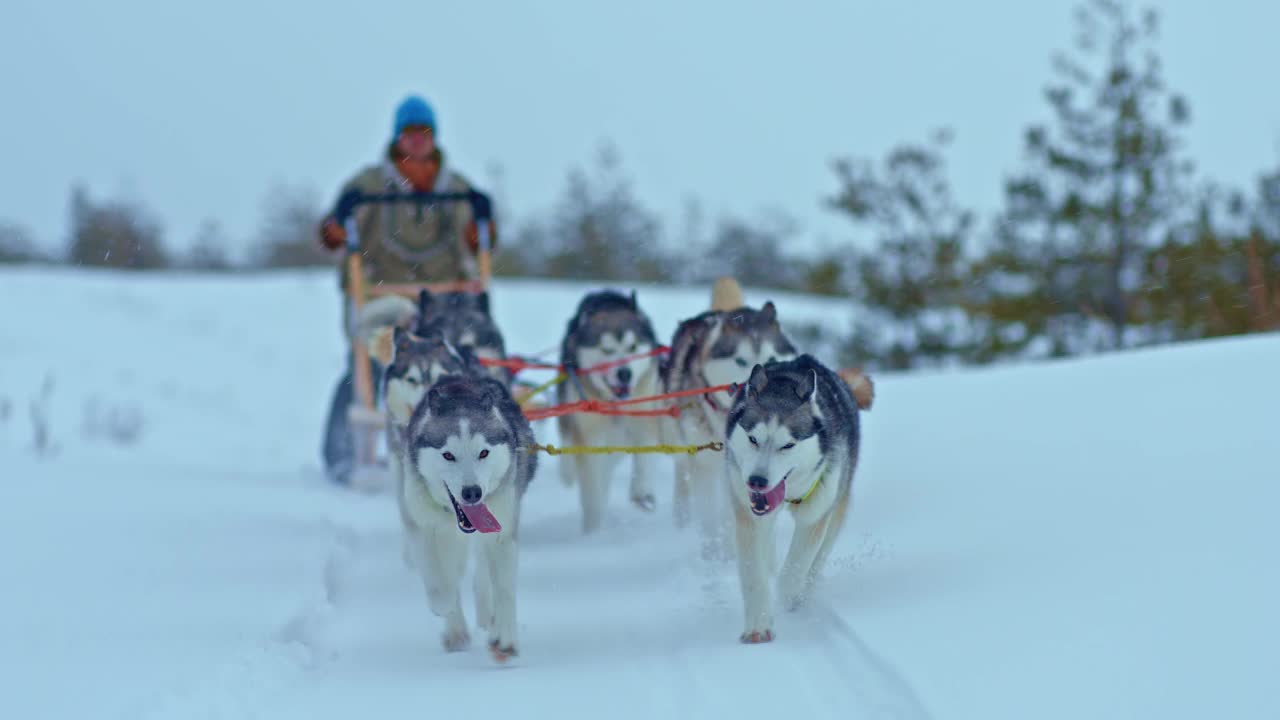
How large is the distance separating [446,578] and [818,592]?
1234 millimetres

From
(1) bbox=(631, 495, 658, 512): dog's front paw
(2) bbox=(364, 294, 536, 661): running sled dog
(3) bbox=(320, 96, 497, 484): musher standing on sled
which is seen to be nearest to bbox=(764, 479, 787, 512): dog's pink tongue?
(2) bbox=(364, 294, 536, 661): running sled dog

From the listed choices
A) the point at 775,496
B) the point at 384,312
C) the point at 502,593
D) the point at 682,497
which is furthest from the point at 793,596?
the point at 384,312

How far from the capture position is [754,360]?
4.50 metres

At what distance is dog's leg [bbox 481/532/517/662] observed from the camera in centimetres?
355

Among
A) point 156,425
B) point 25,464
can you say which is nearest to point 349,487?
point 25,464

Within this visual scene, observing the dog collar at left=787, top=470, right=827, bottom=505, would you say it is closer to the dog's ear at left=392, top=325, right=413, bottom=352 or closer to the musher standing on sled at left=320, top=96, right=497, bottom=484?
the dog's ear at left=392, top=325, right=413, bottom=352

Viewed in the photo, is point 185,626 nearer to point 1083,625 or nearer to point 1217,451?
point 1083,625

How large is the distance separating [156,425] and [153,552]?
7962mm

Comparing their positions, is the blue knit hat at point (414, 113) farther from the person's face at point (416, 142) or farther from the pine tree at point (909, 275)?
the pine tree at point (909, 275)

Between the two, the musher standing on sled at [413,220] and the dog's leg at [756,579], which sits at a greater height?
the musher standing on sled at [413,220]

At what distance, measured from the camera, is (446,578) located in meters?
3.66

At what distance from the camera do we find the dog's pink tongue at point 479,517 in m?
3.29

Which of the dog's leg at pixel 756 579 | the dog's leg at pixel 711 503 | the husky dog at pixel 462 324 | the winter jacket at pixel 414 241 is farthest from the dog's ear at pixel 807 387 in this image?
the winter jacket at pixel 414 241

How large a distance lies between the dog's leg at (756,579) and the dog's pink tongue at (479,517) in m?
0.78
